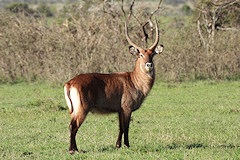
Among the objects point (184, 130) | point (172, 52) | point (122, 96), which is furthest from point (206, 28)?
point (122, 96)

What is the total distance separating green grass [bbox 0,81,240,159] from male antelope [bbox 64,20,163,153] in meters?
0.47

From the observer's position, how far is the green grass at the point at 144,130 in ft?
15.9

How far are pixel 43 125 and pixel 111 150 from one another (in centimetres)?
225

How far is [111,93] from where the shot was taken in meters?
5.09

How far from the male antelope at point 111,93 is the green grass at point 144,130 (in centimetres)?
47

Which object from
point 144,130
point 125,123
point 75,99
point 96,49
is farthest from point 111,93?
point 96,49

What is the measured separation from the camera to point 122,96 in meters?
5.20

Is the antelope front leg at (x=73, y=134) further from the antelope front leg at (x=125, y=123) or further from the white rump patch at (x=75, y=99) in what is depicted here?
the antelope front leg at (x=125, y=123)

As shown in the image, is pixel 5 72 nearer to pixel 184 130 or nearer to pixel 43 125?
pixel 43 125

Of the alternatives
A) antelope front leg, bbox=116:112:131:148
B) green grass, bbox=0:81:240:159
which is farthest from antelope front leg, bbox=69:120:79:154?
antelope front leg, bbox=116:112:131:148

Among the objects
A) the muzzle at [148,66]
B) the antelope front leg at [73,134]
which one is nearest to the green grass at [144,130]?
the antelope front leg at [73,134]

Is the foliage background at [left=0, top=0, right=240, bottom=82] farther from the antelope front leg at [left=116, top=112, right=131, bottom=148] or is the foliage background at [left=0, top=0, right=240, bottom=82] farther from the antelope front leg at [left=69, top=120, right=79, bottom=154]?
the antelope front leg at [left=69, top=120, right=79, bottom=154]

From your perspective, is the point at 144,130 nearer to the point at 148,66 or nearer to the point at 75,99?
the point at 148,66

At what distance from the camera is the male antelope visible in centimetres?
476
